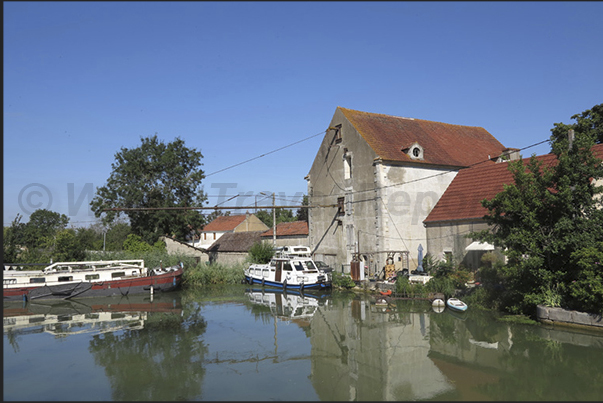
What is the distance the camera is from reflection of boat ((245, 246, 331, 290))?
28891mm

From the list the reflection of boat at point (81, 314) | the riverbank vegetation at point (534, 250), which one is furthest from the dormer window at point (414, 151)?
the reflection of boat at point (81, 314)

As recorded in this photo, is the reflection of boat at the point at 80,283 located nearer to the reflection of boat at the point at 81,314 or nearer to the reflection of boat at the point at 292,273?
the reflection of boat at the point at 81,314

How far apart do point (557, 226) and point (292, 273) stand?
55.2 feet

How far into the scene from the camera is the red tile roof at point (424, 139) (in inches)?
1224

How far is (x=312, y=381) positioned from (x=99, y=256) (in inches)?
1295

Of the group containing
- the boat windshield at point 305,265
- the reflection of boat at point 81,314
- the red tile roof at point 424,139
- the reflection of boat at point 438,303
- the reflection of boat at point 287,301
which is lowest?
the reflection of boat at point 287,301

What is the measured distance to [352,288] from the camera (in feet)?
97.2

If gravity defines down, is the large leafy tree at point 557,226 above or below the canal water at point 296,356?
above

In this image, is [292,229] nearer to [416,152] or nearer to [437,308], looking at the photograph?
[416,152]

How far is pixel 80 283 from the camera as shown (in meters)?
28.5

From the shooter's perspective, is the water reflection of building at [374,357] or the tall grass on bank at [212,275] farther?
the tall grass on bank at [212,275]

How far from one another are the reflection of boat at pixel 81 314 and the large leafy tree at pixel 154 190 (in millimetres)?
15557

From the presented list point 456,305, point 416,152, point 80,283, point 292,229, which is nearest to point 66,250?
point 80,283

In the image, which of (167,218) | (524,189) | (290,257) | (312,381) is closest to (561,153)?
(524,189)
